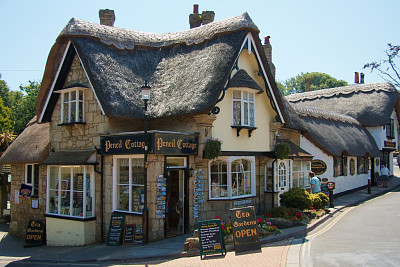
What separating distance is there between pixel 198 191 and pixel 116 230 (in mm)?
3248

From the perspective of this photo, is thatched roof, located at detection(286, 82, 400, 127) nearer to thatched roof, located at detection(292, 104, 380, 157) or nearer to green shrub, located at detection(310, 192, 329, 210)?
thatched roof, located at detection(292, 104, 380, 157)

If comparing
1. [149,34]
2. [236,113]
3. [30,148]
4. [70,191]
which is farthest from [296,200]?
[30,148]

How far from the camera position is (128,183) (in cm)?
1415

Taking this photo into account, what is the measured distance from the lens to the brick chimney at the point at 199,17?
66.3 ft

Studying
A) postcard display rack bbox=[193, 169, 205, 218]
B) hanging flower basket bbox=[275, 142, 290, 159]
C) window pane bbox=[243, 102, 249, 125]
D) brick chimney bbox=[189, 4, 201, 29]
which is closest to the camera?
postcard display rack bbox=[193, 169, 205, 218]

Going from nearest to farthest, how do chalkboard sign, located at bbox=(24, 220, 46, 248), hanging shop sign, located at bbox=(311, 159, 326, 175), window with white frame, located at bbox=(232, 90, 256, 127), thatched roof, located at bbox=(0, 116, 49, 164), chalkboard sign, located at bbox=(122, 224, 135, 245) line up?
1. chalkboard sign, located at bbox=(122, 224, 135, 245)
2. window with white frame, located at bbox=(232, 90, 256, 127)
3. chalkboard sign, located at bbox=(24, 220, 46, 248)
4. thatched roof, located at bbox=(0, 116, 49, 164)
5. hanging shop sign, located at bbox=(311, 159, 326, 175)

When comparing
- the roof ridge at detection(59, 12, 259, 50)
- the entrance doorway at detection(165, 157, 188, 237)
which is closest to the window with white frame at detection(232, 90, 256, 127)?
the roof ridge at detection(59, 12, 259, 50)

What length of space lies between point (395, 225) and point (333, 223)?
2.23 m

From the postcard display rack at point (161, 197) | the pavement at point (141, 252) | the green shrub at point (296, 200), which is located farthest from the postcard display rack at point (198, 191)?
the green shrub at point (296, 200)

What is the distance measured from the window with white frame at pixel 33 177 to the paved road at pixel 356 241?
12.9 metres

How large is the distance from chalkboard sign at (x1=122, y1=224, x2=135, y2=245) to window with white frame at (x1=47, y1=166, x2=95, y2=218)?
82.1 inches

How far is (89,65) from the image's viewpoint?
48.8ft

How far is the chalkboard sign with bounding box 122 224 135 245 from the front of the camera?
44.2 ft

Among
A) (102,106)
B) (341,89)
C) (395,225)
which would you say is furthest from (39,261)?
(341,89)
